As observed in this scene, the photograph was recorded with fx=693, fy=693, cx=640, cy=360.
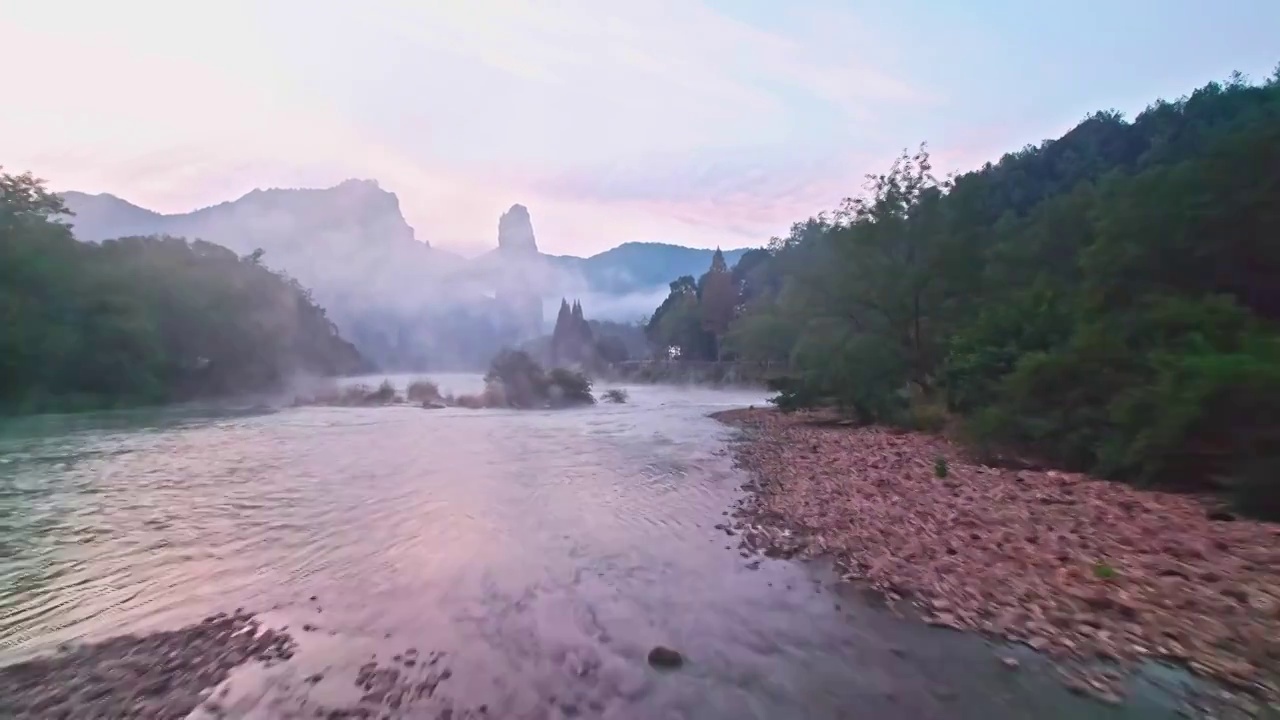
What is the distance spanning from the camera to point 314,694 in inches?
181

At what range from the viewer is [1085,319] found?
11.9 meters

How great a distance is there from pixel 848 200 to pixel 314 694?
76.1 ft

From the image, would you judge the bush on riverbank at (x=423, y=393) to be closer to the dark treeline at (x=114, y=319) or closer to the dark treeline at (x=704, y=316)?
the dark treeline at (x=114, y=319)

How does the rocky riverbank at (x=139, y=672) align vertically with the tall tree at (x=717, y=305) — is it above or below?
below

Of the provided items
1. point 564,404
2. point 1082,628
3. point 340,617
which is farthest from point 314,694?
point 564,404

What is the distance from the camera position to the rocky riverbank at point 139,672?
4.29 metres

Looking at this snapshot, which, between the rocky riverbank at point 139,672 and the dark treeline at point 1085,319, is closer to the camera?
the rocky riverbank at point 139,672

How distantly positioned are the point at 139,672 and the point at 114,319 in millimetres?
37857

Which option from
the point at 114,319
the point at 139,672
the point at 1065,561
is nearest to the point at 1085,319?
the point at 1065,561

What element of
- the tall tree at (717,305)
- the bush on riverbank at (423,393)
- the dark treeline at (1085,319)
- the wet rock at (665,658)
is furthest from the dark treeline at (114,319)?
the tall tree at (717,305)

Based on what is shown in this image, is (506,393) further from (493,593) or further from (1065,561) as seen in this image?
(1065,561)

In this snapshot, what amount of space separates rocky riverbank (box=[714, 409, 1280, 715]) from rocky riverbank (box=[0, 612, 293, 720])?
5.42 metres

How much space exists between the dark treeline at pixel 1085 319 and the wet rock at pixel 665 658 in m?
6.23

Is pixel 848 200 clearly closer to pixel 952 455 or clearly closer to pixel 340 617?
pixel 952 455
